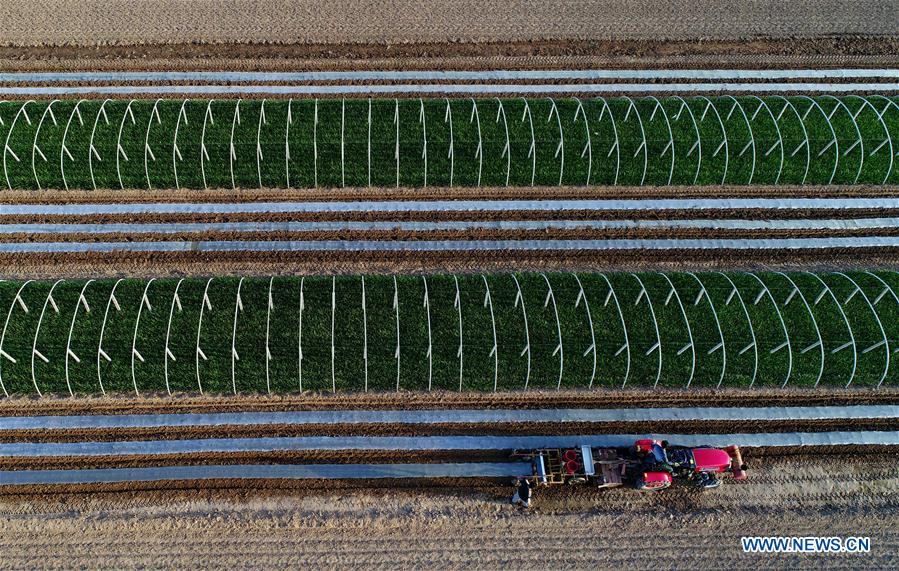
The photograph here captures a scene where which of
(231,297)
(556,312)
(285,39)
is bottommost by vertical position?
(556,312)

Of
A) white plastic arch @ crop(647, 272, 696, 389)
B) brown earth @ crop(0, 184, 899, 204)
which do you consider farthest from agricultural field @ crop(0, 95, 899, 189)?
white plastic arch @ crop(647, 272, 696, 389)

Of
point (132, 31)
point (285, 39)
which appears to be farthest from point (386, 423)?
point (132, 31)

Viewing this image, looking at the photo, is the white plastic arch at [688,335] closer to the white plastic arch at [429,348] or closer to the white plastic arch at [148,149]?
the white plastic arch at [429,348]

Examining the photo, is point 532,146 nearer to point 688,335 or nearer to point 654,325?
point 654,325

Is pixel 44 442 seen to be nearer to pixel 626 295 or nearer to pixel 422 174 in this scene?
pixel 422 174

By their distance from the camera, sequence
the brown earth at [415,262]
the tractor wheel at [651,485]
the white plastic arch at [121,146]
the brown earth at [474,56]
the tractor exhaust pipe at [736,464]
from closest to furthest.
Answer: the tractor wheel at [651,485]
the tractor exhaust pipe at [736,464]
the brown earth at [415,262]
the white plastic arch at [121,146]
the brown earth at [474,56]

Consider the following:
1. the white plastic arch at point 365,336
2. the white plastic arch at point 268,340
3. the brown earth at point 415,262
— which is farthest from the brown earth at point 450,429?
the brown earth at point 415,262
